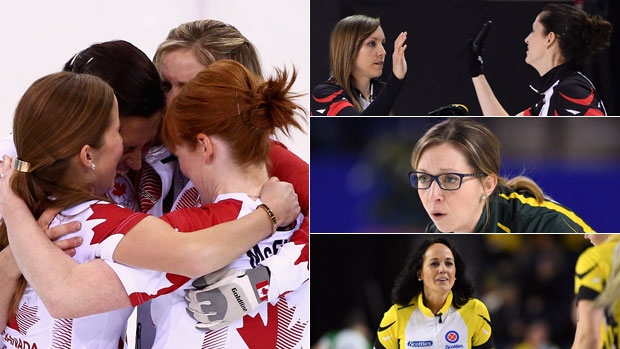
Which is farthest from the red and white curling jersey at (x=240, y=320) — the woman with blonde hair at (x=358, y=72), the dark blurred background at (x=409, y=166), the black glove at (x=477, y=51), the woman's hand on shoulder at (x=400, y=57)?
the black glove at (x=477, y=51)

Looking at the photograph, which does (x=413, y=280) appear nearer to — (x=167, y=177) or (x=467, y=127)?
(x=467, y=127)

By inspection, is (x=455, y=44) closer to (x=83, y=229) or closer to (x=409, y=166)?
(x=409, y=166)

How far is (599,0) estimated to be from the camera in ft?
6.15

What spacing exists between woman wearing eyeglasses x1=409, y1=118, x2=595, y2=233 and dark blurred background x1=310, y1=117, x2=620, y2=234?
18 millimetres

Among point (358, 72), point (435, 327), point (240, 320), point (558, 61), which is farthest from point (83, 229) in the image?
point (558, 61)

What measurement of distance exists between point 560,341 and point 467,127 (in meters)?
0.49

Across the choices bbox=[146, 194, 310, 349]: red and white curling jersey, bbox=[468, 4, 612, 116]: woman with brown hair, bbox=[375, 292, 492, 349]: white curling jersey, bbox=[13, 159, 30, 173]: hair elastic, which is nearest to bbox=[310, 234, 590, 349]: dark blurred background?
bbox=[375, 292, 492, 349]: white curling jersey

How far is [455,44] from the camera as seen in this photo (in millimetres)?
1903

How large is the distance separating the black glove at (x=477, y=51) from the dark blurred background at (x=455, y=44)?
10 mm

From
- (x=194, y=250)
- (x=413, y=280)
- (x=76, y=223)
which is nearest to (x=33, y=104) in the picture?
(x=76, y=223)

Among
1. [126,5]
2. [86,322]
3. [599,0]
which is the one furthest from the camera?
[126,5]

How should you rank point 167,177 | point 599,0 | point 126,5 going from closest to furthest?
point 599,0, point 167,177, point 126,5

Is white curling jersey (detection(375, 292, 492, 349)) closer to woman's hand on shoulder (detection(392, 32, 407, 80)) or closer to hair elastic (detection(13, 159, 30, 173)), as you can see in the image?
woman's hand on shoulder (detection(392, 32, 407, 80))

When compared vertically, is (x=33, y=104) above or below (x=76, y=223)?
above
